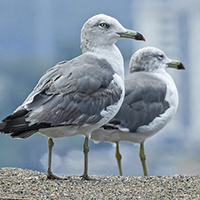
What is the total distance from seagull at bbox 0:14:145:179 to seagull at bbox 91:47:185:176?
35.6 inches

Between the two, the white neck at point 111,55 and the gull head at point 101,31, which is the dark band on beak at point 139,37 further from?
the white neck at point 111,55

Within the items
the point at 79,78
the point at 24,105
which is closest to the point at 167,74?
the point at 79,78

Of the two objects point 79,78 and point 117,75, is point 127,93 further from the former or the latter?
point 79,78

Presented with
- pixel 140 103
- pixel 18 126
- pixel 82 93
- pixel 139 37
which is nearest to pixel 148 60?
pixel 140 103

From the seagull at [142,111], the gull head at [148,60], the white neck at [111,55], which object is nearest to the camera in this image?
the white neck at [111,55]

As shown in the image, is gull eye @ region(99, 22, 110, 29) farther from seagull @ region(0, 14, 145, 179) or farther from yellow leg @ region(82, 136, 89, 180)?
yellow leg @ region(82, 136, 89, 180)

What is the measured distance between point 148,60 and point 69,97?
2326 mm

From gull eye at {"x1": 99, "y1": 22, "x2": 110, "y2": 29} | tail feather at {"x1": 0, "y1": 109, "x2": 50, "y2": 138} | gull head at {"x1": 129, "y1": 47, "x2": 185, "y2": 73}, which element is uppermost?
gull eye at {"x1": 99, "y1": 22, "x2": 110, "y2": 29}

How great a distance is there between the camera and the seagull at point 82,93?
444 centimetres

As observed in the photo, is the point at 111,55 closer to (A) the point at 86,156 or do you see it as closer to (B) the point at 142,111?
(A) the point at 86,156

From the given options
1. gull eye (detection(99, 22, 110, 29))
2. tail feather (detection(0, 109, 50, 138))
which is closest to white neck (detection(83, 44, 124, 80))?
gull eye (detection(99, 22, 110, 29))

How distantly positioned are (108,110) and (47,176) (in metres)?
0.86

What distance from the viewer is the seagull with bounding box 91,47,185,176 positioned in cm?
594

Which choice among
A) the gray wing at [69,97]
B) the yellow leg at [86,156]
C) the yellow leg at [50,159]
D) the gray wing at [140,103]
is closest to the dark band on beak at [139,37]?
the gray wing at [69,97]
